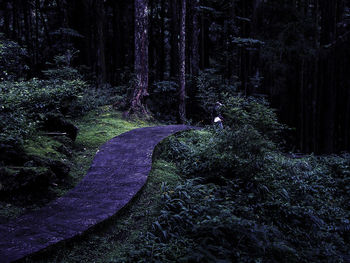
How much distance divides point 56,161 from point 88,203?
4.37 ft

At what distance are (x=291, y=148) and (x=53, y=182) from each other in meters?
12.5

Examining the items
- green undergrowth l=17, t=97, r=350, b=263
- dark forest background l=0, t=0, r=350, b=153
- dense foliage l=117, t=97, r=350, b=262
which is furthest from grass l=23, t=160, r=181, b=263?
dark forest background l=0, t=0, r=350, b=153

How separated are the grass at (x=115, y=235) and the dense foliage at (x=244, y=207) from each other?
0.58 feet

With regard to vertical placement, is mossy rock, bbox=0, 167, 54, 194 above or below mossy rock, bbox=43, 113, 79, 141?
below

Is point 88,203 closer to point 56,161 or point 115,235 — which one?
point 115,235

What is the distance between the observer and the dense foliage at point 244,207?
129 inches

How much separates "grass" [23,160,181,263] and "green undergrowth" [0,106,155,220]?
3.95 feet

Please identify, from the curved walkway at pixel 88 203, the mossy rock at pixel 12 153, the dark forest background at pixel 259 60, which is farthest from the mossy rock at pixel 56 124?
the dark forest background at pixel 259 60

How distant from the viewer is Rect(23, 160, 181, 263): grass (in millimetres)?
2834

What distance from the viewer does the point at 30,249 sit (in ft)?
8.75

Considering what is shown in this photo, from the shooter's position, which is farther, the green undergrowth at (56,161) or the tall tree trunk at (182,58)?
the tall tree trunk at (182,58)

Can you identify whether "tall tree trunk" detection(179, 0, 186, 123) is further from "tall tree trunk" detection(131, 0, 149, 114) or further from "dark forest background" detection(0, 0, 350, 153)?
"tall tree trunk" detection(131, 0, 149, 114)

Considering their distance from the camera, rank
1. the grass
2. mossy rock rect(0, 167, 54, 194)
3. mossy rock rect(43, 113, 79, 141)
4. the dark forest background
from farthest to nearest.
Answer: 1. the dark forest background
2. mossy rock rect(43, 113, 79, 141)
3. mossy rock rect(0, 167, 54, 194)
4. the grass

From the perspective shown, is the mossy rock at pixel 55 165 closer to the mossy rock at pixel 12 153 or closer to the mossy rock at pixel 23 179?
the mossy rock at pixel 12 153
